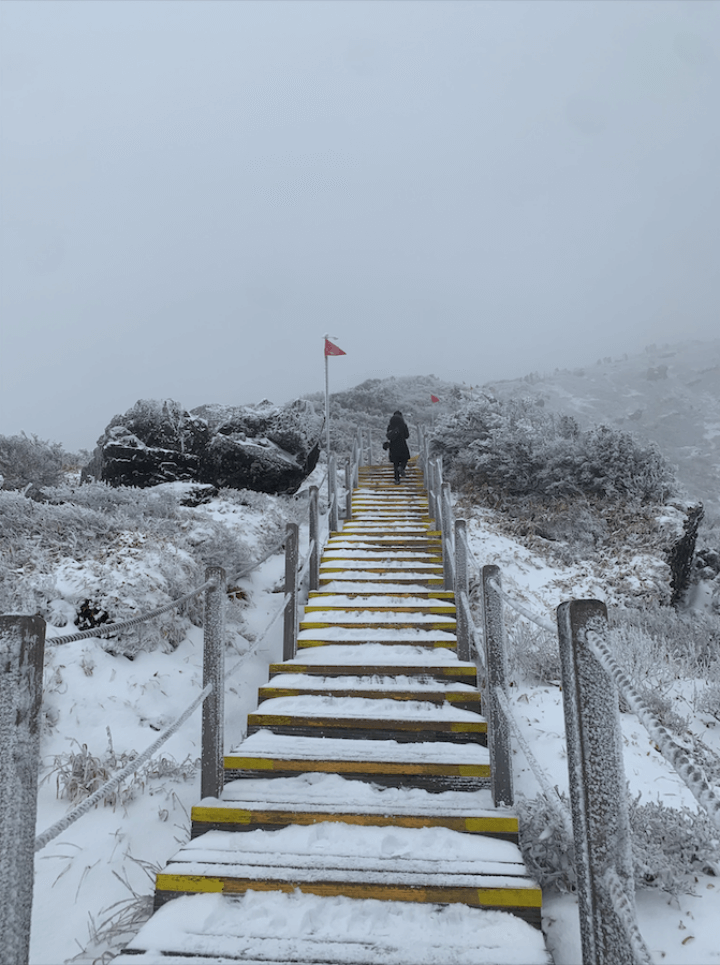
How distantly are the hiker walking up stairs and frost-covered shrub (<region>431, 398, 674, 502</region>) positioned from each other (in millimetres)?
6736

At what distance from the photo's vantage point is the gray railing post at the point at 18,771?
1.59 m

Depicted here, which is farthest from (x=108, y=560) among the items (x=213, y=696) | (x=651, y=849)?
(x=651, y=849)

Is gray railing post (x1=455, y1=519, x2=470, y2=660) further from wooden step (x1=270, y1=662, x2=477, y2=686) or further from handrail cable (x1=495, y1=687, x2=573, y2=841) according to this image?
handrail cable (x1=495, y1=687, x2=573, y2=841)

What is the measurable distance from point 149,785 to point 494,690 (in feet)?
8.04

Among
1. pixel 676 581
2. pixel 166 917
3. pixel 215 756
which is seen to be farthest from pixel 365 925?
pixel 676 581

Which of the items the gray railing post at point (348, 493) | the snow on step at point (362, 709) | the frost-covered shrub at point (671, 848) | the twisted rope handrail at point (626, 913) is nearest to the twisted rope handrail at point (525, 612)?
the twisted rope handrail at point (626, 913)

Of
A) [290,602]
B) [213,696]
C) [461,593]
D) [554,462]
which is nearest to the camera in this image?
[213,696]

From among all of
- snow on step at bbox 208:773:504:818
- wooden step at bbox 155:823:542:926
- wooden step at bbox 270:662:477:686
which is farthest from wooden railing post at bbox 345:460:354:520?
wooden step at bbox 155:823:542:926

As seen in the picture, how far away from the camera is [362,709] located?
13.5 ft

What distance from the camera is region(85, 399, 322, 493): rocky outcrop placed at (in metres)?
9.84

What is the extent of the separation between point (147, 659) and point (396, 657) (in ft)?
7.38

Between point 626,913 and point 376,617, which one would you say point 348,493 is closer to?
point 376,617

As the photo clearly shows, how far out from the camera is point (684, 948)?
2246mm

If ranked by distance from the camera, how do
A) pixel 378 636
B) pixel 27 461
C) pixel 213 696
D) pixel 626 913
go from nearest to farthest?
pixel 626 913 < pixel 213 696 < pixel 378 636 < pixel 27 461
